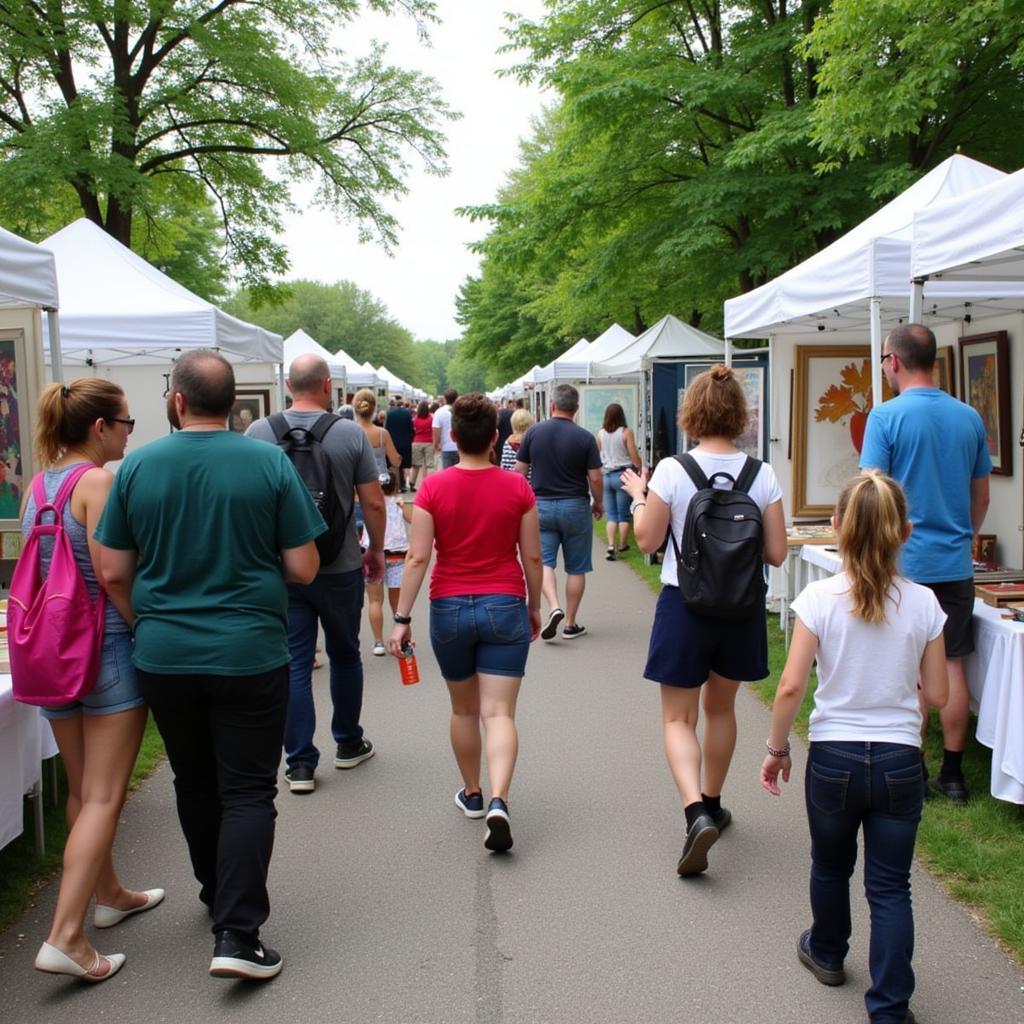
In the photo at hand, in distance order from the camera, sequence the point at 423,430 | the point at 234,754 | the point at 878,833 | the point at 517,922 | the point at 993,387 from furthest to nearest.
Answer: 1. the point at 423,430
2. the point at 993,387
3. the point at 517,922
4. the point at 234,754
5. the point at 878,833

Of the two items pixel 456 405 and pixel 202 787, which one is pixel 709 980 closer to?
pixel 202 787

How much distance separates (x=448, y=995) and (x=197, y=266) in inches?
1239

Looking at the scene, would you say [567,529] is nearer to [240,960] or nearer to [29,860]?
[29,860]

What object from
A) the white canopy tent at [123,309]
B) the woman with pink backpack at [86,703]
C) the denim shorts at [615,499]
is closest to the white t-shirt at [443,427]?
the denim shorts at [615,499]

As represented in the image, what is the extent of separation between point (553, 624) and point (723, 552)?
4506mm

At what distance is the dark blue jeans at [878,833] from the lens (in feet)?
9.09

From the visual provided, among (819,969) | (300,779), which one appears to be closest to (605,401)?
(300,779)

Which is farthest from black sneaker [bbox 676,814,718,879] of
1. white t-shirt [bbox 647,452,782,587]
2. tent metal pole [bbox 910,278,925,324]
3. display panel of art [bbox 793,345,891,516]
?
display panel of art [bbox 793,345,891,516]

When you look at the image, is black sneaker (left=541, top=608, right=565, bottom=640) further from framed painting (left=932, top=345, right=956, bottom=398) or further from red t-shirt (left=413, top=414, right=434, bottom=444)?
red t-shirt (left=413, top=414, right=434, bottom=444)

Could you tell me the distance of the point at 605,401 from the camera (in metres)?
17.7

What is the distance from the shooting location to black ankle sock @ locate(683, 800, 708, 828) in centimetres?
377

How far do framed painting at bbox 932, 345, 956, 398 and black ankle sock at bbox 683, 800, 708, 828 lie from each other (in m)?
4.57

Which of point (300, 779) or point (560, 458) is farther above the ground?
point (560, 458)

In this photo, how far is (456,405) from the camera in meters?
4.09
